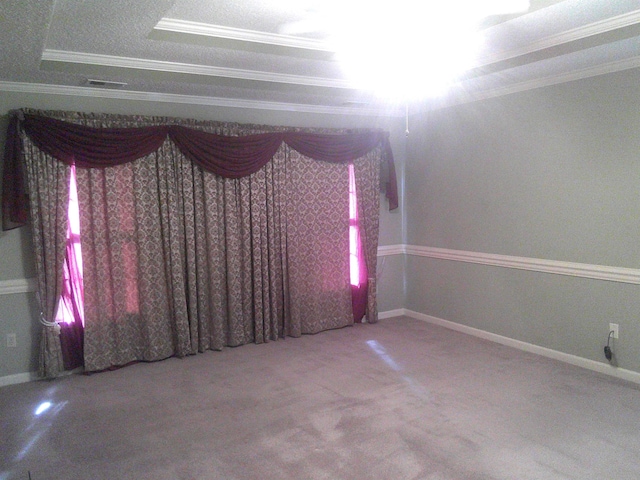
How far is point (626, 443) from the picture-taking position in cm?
277

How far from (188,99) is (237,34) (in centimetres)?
161

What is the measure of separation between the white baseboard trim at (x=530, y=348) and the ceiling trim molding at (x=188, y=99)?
7.35 ft

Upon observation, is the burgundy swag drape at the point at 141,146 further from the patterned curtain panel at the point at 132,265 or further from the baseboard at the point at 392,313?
the baseboard at the point at 392,313

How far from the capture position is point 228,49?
10.2ft

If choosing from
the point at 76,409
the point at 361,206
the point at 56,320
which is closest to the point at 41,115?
the point at 56,320

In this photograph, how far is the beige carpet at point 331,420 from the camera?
2.62m

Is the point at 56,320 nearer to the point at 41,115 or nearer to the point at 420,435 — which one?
the point at 41,115

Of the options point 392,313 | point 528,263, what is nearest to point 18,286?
point 392,313

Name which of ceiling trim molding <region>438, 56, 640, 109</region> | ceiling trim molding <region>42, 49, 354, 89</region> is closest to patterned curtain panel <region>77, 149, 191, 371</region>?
ceiling trim molding <region>42, 49, 354, 89</region>

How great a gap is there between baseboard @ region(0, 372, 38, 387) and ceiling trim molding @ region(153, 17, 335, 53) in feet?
9.44

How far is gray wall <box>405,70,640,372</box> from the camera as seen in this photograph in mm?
3609

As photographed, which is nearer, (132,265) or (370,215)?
(132,265)

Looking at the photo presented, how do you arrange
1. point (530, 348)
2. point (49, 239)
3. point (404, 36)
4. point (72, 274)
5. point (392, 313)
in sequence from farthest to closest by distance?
1. point (392, 313)
2. point (530, 348)
3. point (72, 274)
4. point (49, 239)
5. point (404, 36)

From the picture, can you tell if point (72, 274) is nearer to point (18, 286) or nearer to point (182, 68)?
point (18, 286)
